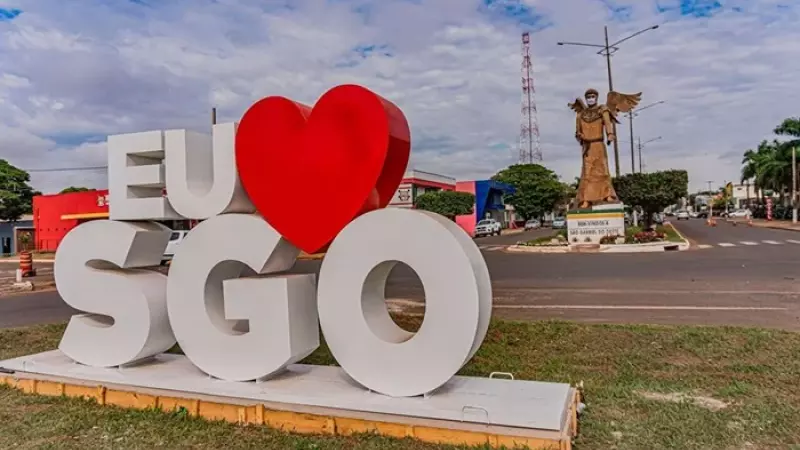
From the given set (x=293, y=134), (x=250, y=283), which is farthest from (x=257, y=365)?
(x=293, y=134)

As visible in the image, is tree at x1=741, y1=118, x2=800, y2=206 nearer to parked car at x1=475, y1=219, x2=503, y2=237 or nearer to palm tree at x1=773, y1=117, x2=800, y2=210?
palm tree at x1=773, y1=117, x2=800, y2=210

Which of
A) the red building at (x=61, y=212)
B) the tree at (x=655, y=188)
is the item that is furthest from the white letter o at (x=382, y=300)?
the red building at (x=61, y=212)

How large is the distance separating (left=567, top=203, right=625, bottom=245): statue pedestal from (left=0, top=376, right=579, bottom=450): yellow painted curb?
72.1ft

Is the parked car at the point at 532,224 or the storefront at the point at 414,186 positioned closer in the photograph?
the storefront at the point at 414,186

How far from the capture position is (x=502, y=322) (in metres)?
8.18

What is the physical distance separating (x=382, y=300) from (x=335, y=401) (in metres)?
0.95

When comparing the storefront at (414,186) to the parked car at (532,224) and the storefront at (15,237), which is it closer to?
the parked car at (532,224)

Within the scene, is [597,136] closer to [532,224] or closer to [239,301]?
[239,301]

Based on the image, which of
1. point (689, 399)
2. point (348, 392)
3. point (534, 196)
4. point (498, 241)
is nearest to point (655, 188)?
point (498, 241)

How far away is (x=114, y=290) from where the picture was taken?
5.56 m

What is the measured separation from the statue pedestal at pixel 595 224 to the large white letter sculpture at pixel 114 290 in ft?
72.7

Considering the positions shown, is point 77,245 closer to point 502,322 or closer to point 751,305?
point 502,322

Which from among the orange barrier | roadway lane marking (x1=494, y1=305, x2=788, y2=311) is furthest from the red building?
roadway lane marking (x1=494, y1=305, x2=788, y2=311)

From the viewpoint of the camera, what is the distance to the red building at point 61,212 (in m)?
33.8
